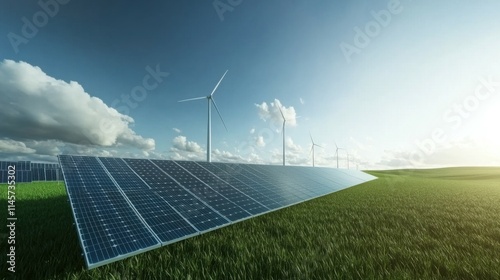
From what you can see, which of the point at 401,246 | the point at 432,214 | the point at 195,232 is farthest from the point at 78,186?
the point at 432,214

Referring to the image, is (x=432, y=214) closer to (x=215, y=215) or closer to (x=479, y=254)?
(x=479, y=254)

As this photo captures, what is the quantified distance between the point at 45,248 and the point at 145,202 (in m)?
2.37

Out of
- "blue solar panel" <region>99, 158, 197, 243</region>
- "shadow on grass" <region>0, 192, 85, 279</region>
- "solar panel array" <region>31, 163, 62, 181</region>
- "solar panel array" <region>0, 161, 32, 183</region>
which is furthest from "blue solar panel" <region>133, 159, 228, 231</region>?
"solar panel array" <region>31, 163, 62, 181</region>

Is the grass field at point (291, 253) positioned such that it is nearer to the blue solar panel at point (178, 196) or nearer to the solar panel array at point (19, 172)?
the blue solar panel at point (178, 196)

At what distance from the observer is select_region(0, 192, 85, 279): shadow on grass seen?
471 centimetres

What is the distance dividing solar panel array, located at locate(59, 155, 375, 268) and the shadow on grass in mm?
801

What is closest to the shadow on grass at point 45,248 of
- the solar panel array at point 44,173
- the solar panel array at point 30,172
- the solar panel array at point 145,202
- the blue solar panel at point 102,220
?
the blue solar panel at point 102,220

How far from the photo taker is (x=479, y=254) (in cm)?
572

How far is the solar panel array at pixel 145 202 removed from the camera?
16.9 feet

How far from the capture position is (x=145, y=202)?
723 cm

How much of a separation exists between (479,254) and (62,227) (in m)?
11.5

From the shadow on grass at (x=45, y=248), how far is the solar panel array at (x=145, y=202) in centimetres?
80

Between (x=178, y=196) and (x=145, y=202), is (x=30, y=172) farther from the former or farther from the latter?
(x=145, y=202)

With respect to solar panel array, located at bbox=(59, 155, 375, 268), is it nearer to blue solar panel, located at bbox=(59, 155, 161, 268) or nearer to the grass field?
blue solar panel, located at bbox=(59, 155, 161, 268)
